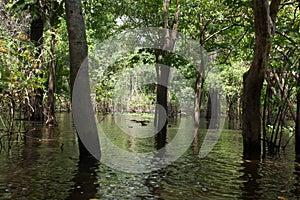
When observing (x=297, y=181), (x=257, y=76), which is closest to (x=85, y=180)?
(x=297, y=181)

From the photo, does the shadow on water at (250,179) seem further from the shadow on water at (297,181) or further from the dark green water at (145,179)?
the shadow on water at (297,181)

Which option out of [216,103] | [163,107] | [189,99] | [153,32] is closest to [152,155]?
[163,107]

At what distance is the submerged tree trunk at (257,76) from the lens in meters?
8.33

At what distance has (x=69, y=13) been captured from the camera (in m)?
8.36

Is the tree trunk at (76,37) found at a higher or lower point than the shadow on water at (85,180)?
higher

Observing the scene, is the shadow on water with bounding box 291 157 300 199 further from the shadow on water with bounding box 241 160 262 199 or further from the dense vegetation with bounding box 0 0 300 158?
the dense vegetation with bounding box 0 0 300 158

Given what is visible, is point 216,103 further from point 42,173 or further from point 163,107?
point 42,173

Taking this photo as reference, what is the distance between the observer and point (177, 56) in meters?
15.1

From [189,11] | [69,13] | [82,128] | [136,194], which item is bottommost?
[136,194]

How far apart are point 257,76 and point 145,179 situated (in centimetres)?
383

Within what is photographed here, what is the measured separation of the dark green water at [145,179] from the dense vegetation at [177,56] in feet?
3.68

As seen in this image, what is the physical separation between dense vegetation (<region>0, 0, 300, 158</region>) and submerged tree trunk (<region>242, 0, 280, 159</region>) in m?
0.02

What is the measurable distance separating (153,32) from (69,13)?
14929mm

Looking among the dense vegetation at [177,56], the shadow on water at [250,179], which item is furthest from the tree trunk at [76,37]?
the shadow on water at [250,179]
